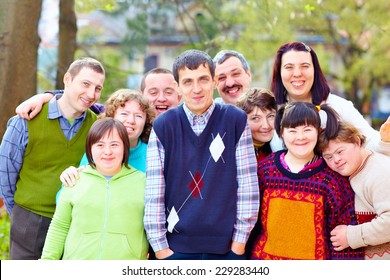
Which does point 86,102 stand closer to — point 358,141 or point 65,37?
point 358,141

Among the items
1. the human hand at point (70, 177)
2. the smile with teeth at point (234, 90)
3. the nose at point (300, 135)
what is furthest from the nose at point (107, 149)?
the smile with teeth at point (234, 90)

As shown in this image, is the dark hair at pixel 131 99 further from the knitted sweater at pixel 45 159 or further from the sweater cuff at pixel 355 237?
the sweater cuff at pixel 355 237

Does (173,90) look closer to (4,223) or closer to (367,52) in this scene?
(4,223)

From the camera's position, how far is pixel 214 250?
382 cm

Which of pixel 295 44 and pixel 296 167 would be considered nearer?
pixel 296 167

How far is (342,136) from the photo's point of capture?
13.1 feet

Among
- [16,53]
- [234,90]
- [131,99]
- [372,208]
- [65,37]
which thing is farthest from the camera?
[65,37]

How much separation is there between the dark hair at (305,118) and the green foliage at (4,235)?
419 cm

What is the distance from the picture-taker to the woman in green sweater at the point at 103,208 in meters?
3.91

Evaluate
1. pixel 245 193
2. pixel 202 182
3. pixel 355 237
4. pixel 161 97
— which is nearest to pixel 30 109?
pixel 161 97

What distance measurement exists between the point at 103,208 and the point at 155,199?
0.37 meters

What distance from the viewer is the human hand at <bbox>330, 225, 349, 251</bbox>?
12.7 ft
